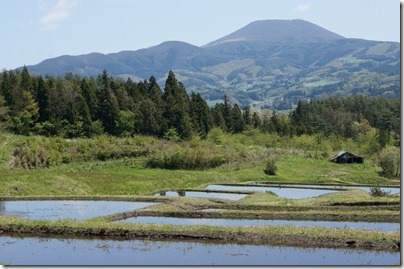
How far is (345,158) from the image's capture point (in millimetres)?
69375

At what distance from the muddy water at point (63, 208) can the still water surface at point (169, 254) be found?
6.56 metres

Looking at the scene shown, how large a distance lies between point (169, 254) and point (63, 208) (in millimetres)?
12895

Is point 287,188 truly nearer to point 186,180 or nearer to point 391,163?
point 186,180

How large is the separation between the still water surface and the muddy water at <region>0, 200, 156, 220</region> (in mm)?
6562

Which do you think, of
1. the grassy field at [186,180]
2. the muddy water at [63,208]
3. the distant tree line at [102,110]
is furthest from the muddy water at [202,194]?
the distant tree line at [102,110]

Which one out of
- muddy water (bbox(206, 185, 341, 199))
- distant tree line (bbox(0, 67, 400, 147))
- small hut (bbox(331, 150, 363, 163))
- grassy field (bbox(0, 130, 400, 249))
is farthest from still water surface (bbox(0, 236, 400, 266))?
small hut (bbox(331, 150, 363, 163))

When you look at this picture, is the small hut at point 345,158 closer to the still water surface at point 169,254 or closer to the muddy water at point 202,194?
the muddy water at point 202,194

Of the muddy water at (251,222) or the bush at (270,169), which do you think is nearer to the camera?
the muddy water at (251,222)

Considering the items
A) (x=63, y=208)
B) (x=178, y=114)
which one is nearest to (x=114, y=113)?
(x=178, y=114)

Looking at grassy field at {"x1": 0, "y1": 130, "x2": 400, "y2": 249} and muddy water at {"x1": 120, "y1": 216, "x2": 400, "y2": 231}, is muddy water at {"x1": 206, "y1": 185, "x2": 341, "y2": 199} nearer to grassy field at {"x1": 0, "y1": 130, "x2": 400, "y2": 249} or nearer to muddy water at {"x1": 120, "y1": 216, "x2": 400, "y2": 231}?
grassy field at {"x1": 0, "y1": 130, "x2": 400, "y2": 249}

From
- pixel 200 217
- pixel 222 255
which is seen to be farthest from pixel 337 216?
pixel 222 255

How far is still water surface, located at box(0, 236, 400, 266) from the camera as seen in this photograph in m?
16.1

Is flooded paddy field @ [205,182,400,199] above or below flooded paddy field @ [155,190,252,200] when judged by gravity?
below

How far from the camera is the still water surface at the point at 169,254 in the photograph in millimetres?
16094
